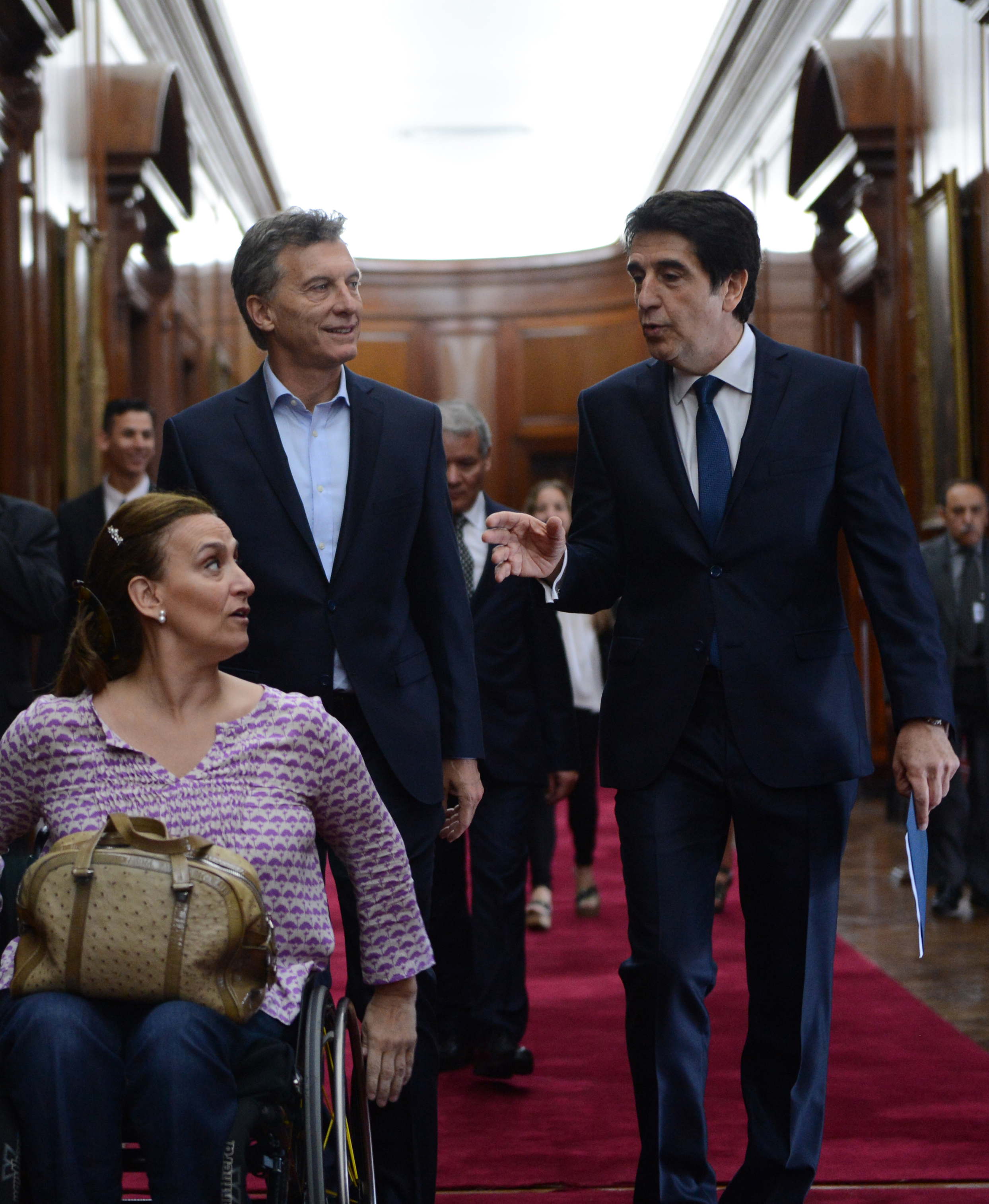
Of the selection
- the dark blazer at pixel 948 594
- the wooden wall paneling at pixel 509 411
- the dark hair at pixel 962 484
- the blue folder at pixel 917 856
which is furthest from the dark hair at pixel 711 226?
the wooden wall paneling at pixel 509 411

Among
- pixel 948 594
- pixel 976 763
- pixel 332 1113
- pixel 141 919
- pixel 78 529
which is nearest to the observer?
pixel 141 919

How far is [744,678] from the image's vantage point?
2.61 metres

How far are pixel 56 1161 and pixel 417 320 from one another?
1434 cm

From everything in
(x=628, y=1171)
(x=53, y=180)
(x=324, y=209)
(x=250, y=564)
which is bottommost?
(x=628, y=1171)

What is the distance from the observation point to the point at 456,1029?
4.13 meters

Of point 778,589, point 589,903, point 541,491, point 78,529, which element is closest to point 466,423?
point 778,589

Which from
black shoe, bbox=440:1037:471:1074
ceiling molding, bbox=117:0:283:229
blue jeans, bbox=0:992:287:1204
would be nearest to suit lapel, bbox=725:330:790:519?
blue jeans, bbox=0:992:287:1204

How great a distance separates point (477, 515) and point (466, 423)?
0.27m

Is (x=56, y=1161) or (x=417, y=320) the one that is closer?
(x=56, y=1161)

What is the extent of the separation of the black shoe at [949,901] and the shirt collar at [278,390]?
4.10 metres

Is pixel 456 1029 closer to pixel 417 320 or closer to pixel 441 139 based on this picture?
A: pixel 441 139

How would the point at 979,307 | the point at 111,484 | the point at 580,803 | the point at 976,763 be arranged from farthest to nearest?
the point at 979,307 → the point at 580,803 → the point at 976,763 → the point at 111,484

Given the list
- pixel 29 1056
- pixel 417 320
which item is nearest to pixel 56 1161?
pixel 29 1056

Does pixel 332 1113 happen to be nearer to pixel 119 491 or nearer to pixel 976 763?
pixel 119 491
